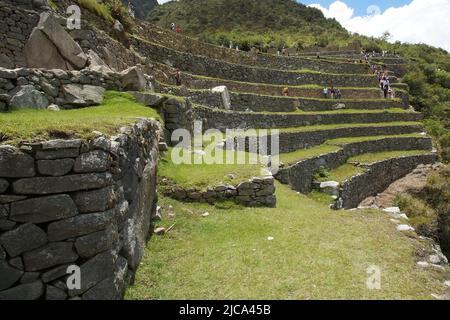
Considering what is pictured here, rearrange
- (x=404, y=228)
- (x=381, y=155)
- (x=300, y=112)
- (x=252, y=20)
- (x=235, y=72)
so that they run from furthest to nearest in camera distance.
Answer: (x=252, y=20), (x=235, y=72), (x=300, y=112), (x=381, y=155), (x=404, y=228)

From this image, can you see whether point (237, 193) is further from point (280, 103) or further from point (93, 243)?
point (280, 103)

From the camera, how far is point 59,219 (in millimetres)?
4406

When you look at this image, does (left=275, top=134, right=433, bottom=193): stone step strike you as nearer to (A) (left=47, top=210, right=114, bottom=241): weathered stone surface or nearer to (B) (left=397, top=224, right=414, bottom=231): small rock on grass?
(B) (left=397, top=224, right=414, bottom=231): small rock on grass

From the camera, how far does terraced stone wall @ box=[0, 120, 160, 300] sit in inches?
166

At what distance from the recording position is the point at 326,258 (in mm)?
6383

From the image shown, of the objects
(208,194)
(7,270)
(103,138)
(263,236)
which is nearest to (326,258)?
(263,236)

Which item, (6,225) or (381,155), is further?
(381,155)

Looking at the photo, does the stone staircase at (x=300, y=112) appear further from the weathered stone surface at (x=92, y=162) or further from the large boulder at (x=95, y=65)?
the weathered stone surface at (x=92, y=162)

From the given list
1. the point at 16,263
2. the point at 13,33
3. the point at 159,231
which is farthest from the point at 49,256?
the point at 13,33

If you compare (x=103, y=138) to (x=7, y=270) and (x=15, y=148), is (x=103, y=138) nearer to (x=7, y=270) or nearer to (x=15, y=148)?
(x=15, y=148)

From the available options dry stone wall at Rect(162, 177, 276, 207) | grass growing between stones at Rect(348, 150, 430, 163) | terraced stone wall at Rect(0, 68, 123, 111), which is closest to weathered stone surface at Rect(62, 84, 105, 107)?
terraced stone wall at Rect(0, 68, 123, 111)

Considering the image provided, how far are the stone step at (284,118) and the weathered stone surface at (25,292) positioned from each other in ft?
36.3

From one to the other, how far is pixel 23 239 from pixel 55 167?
0.84m
